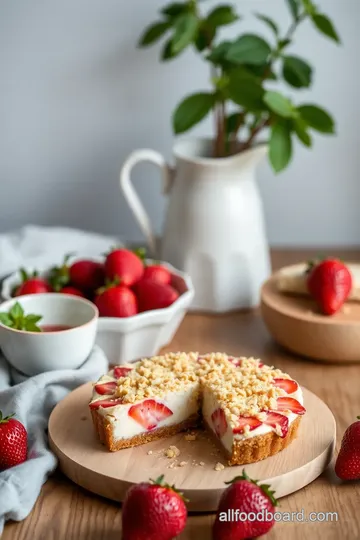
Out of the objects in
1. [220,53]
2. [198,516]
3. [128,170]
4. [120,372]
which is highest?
[220,53]

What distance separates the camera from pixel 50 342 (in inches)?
53.6

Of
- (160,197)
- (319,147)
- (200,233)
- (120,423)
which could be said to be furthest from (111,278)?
(319,147)

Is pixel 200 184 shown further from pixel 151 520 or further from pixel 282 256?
pixel 151 520

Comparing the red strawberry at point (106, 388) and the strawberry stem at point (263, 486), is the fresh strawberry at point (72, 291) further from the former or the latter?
the strawberry stem at point (263, 486)

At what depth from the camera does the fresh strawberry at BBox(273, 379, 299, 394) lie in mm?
1267

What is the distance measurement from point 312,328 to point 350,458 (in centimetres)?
40

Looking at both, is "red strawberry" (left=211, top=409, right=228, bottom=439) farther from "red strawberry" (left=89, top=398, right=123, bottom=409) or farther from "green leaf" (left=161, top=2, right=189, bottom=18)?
"green leaf" (left=161, top=2, right=189, bottom=18)

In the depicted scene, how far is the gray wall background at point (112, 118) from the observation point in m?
2.02

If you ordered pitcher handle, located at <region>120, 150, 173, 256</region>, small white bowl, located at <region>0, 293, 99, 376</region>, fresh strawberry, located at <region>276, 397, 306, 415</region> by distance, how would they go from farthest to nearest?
pitcher handle, located at <region>120, 150, 173, 256</region> < small white bowl, located at <region>0, 293, 99, 376</region> < fresh strawberry, located at <region>276, 397, 306, 415</region>

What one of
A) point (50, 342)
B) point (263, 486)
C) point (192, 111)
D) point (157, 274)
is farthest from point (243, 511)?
point (192, 111)

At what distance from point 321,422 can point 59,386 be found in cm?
43

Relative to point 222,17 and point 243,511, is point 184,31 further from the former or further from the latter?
point 243,511

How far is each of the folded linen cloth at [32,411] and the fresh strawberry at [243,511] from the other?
0.26 m

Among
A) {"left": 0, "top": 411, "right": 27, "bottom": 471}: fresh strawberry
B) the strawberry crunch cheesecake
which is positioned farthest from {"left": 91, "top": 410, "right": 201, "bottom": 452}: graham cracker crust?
{"left": 0, "top": 411, "right": 27, "bottom": 471}: fresh strawberry
